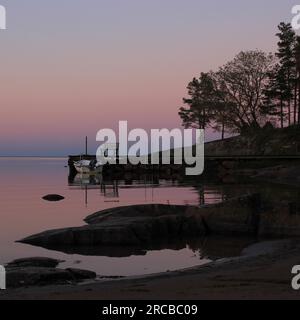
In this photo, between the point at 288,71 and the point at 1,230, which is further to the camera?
the point at 288,71

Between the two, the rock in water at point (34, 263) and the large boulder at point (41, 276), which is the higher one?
the large boulder at point (41, 276)

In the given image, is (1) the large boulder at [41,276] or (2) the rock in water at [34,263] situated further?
(2) the rock in water at [34,263]

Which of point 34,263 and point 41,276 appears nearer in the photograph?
point 41,276

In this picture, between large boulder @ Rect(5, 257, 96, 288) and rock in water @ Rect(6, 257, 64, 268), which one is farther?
rock in water @ Rect(6, 257, 64, 268)

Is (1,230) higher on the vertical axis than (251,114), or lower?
lower

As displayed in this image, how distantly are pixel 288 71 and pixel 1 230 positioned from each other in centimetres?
7299

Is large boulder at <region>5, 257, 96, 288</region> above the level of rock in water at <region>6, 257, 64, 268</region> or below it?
above

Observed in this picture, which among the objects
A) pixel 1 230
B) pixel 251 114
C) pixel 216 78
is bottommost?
pixel 1 230

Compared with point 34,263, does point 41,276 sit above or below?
above

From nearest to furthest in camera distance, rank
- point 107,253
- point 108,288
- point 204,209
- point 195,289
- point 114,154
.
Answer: point 195,289
point 108,288
point 107,253
point 204,209
point 114,154
